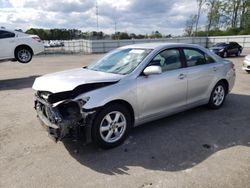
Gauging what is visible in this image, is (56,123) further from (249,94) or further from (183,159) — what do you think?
(249,94)

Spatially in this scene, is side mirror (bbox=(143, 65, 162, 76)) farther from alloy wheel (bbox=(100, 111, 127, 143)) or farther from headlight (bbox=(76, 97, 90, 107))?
headlight (bbox=(76, 97, 90, 107))

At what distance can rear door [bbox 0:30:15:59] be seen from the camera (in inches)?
467

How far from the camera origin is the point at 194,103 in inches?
211

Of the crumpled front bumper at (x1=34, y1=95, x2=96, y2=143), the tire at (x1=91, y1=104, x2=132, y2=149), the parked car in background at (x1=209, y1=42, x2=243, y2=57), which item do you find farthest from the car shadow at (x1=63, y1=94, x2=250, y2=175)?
the parked car in background at (x1=209, y1=42, x2=243, y2=57)

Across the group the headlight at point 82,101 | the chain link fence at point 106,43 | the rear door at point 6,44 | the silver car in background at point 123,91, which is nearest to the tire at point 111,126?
the silver car in background at point 123,91

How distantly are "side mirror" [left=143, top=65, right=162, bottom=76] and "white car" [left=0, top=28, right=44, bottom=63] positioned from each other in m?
9.67

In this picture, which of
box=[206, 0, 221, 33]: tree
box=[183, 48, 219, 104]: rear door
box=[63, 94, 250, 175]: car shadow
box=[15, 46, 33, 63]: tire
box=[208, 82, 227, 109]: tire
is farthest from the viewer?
box=[206, 0, 221, 33]: tree

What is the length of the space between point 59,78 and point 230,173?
2.80m

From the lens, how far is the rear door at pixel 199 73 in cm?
516

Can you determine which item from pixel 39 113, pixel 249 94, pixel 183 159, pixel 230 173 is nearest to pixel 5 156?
pixel 39 113

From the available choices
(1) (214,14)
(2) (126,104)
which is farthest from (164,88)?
(1) (214,14)

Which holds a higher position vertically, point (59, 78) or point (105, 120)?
point (59, 78)

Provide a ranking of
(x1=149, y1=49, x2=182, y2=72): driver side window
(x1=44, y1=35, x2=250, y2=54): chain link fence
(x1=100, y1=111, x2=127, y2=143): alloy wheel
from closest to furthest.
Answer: (x1=100, y1=111, x2=127, y2=143): alloy wheel
(x1=149, y1=49, x2=182, y2=72): driver side window
(x1=44, y1=35, x2=250, y2=54): chain link fence

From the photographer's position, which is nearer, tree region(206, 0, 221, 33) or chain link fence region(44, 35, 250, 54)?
chain link fence region(44, 35, 250, 54)
